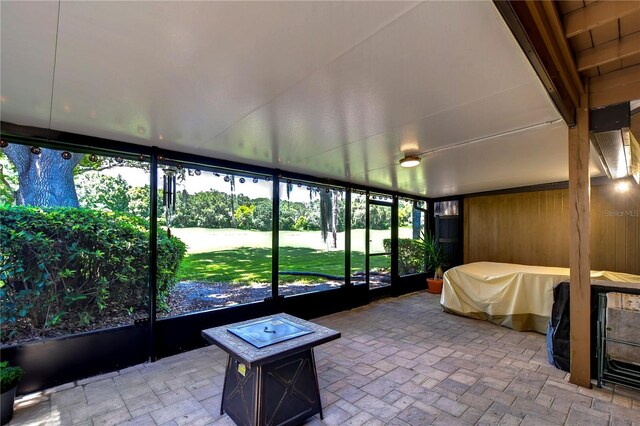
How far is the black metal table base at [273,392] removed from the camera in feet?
6.45

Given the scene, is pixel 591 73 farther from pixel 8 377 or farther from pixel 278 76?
pixel 8 377

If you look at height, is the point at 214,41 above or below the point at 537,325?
above

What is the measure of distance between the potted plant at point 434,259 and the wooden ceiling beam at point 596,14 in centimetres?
571

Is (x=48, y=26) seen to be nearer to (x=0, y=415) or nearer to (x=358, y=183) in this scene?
(x=0, y=415)

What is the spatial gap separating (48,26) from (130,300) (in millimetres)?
2819

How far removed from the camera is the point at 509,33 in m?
1.37

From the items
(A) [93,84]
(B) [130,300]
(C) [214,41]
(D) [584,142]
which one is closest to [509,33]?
(C) [214,41]

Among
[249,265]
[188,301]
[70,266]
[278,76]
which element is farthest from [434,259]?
[70,266]

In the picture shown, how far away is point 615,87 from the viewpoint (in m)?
2.37

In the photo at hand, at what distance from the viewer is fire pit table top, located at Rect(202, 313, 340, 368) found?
76.0 inches

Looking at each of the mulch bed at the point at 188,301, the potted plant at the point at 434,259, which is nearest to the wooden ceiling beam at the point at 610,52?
A: the mulch bed at the point at 188,301

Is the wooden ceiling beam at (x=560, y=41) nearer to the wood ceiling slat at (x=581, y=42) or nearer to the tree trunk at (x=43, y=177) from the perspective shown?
the wood ceiling slat at (x=581, y=42)

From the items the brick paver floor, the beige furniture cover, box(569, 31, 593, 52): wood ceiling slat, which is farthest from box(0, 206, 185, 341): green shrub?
the beige furniture cover

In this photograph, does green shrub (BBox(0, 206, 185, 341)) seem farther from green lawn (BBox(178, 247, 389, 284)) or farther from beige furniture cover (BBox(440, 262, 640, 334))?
beige furniture cover (BBox(440, 262, 640, 334))
